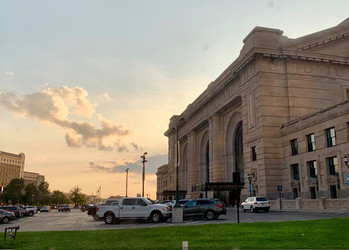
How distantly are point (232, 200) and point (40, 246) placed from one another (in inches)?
1949

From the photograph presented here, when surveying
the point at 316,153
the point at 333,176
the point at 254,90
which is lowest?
the point at 333,176

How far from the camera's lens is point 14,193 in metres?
117

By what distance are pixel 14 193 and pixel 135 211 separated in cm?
10722

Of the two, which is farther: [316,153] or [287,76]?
[287,76]

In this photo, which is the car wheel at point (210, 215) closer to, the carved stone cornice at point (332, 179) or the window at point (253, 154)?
the carved stone cornice at point (332, 179)

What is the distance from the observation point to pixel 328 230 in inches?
551

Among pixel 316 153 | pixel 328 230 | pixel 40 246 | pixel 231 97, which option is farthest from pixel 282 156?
pixel 40 246

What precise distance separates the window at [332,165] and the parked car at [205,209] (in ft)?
52.8

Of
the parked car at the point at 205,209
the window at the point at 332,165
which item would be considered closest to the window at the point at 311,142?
the window at the point at 332,165

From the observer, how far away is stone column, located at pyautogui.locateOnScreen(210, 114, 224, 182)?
61.6 metres

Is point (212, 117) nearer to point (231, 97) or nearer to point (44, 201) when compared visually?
point (231, 97)

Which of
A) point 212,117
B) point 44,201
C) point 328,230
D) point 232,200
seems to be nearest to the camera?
point 328,230

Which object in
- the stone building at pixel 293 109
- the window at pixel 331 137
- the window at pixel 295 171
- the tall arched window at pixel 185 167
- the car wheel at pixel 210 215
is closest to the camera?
the car wheel at pixel 210 215

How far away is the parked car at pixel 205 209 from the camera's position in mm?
25594
